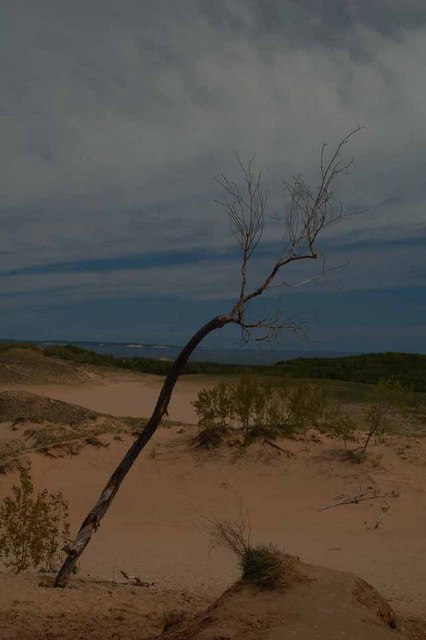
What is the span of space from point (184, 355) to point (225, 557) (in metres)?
3.74

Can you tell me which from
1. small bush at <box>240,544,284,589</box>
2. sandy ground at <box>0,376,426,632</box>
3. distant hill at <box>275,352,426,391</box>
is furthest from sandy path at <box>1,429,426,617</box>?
distant hill at <box>275,352,426,391</box>

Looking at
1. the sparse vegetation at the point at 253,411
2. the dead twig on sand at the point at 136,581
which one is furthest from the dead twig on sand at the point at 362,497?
the dead twig on sand at the point at 136,581

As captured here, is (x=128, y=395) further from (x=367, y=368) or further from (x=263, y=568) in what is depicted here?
(x=263, y=568)

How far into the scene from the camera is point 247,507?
39.6ft

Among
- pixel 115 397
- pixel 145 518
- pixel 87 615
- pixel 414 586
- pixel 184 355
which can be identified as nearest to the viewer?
pixel 87 615

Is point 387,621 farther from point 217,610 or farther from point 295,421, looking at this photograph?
point 295,421

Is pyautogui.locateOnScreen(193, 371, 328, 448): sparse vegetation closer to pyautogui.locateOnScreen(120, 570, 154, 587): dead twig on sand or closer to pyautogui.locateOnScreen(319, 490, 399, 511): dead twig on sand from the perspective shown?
pyautogui.locateOnScreen(319, 490, 399, 511): dead twig on sand

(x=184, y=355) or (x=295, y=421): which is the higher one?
(x=184, y=355)

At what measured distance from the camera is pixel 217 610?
536 cm

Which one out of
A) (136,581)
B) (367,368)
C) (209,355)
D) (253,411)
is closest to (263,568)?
(136,581)

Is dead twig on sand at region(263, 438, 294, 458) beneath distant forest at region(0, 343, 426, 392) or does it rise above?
beneath

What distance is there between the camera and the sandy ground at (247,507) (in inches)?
355

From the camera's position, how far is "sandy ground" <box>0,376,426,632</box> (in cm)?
902

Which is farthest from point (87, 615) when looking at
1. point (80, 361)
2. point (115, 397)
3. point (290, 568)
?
point (80, 361)
